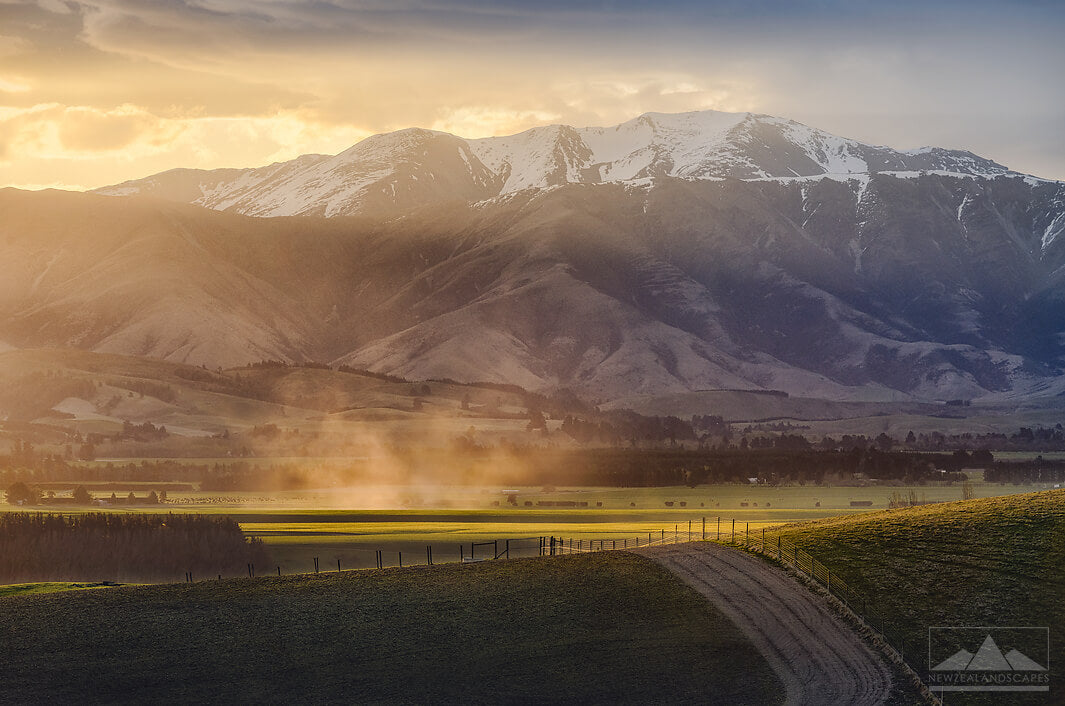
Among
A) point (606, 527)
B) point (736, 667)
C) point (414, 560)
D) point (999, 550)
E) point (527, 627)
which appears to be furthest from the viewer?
point (606, 527)

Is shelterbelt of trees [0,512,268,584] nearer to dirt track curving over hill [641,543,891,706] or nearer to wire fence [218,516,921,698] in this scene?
wire fence [218,516,921,698]

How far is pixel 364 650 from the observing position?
65750mm

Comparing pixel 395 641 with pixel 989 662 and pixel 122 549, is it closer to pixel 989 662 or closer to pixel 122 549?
pixel 989 662

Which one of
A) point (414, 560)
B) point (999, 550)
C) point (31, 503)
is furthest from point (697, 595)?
point (31, 503)

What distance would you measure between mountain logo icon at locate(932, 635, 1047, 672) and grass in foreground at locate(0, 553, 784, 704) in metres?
8.06

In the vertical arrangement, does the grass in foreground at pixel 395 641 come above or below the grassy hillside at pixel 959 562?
below

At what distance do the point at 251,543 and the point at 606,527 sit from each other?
31.8 metres

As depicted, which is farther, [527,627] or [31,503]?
[31,503]

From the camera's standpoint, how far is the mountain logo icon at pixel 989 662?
205ft

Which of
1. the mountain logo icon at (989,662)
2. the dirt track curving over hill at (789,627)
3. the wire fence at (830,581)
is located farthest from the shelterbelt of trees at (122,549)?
the mountain logo icon at (989,662)

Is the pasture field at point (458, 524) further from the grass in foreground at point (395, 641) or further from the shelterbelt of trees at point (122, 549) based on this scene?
the grass in foreground at point (395, 641)

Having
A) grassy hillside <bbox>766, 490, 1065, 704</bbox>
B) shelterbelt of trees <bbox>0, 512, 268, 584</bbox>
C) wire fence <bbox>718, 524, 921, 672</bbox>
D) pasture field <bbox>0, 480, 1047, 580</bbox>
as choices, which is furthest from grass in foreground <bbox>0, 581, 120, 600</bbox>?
grassy hillside <bbox>766, 490, 1065, 704</bbox>

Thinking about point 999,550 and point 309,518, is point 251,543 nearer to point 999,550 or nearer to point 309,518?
point 309,518

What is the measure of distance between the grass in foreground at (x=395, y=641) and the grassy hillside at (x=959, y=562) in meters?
8.95
